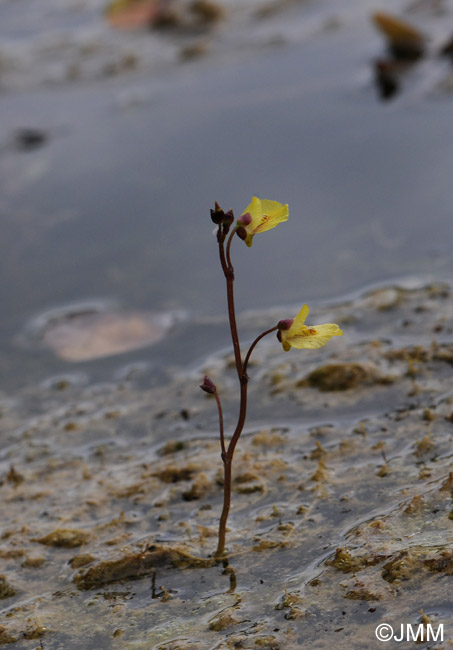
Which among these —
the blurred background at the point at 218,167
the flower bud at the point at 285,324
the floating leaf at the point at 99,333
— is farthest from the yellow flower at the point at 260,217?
the floating leaf at the point at 99,333

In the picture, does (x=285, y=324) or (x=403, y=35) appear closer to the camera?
(x=285, y=324)

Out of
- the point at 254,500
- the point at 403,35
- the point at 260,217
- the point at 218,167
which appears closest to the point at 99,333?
the point at 218,167

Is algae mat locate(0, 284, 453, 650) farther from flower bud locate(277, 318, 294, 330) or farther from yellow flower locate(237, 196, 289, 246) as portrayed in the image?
yellow flower locate(237, 196, 289, 246)

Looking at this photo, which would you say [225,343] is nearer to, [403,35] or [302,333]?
[302,333]

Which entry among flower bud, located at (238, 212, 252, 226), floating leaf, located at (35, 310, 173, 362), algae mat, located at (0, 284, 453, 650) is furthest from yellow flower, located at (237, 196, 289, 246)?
floating leaf, located at (35, 310, 173, 362)

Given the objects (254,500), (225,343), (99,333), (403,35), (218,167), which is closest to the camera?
(254,500)

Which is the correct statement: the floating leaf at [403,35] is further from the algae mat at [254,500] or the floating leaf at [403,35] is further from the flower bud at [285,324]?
the flower bud at [285,324]
